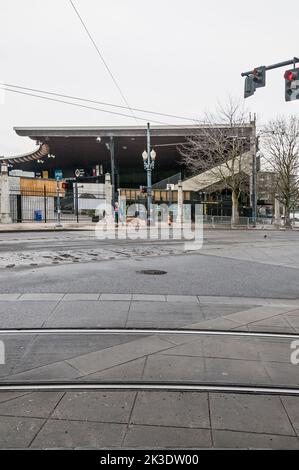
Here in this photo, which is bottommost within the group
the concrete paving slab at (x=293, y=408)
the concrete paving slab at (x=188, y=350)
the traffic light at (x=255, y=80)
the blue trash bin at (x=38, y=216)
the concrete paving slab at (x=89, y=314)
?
the concrete paving slab at (x=293, y=408)

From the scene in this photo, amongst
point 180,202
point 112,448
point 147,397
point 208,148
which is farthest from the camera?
point 180,202

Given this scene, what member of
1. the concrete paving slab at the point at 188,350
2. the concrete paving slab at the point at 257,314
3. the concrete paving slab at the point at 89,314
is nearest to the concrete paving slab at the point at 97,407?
the concrete paving slab at the point at 188,350

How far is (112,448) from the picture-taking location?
2.59 meters

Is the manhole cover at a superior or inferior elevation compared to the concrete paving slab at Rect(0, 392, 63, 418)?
superior

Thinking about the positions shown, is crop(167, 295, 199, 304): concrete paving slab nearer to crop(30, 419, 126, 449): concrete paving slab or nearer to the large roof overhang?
crop(30, 419, 126, 449): concrete paving slab

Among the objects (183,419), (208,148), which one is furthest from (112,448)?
(208,148)

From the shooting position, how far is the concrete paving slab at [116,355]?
13.0ft

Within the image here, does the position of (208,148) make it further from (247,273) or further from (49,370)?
(49,370)

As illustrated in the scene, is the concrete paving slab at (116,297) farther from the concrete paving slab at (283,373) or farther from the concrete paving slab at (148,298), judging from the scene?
the concrete paving slab at (283,373)

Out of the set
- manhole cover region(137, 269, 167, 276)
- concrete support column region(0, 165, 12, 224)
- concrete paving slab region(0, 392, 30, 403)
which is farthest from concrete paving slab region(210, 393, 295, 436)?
concrete support column region(0, 165, 12, 224)

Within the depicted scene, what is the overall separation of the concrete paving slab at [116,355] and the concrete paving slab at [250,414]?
1.18 m

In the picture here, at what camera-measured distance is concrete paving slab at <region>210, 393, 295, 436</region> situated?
9.37ft

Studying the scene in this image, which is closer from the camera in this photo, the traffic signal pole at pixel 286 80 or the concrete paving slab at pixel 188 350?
the concrete paving slab at pixel 188 350

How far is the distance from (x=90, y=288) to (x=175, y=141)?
44.4 metres
